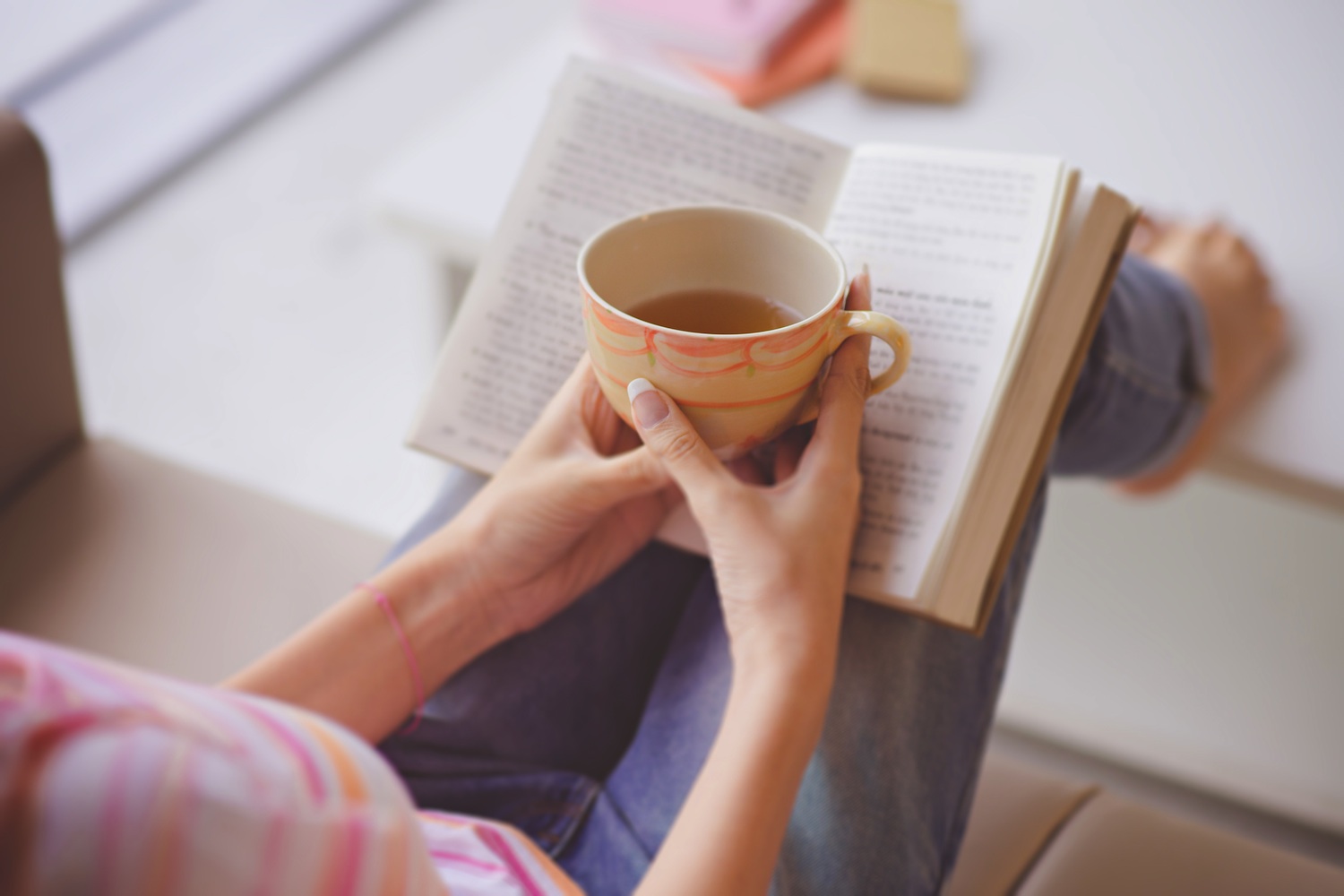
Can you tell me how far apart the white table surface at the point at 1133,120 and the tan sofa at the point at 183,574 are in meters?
0.35

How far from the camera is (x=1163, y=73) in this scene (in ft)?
3.84

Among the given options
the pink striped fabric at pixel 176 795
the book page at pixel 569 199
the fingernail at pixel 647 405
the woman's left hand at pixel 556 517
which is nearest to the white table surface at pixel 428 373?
→ the book page at pixel 569 199

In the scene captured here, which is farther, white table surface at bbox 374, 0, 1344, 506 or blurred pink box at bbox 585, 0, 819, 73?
blurred pink box at bbox 585, 0, 819, 73

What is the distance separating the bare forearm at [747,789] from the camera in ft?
1.44

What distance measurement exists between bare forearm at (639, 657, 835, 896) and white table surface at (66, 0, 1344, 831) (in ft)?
2.19

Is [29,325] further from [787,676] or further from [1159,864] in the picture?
[1159,864]

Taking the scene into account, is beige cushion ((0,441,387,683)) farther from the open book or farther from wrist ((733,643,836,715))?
wrist ((733,643,836,715))

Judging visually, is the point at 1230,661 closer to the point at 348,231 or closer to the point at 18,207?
the point at 18,207

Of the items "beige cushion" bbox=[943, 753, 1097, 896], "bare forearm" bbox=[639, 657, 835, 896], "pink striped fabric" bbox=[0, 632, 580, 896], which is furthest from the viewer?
"beige cushion" bbox=[943, 753, 1097, 896]

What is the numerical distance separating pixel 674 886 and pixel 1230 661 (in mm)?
1027

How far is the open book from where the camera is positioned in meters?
0.60

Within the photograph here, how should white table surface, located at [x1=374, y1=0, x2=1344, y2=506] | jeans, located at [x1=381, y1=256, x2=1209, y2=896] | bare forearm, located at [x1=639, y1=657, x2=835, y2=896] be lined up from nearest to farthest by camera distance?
bare forearm, located at [x1=639, y1=657, x2=835, y2=896]
jeans, located at [x1=381, y1=256, x2=1209, y2=896]
white table surface, located at [x1=374, y1=0, x2=1344, y2=506]

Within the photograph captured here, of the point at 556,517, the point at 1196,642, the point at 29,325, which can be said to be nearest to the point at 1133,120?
the point at 1196,642

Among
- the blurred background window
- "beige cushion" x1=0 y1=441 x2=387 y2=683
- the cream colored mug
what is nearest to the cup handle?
the cream colored mug
